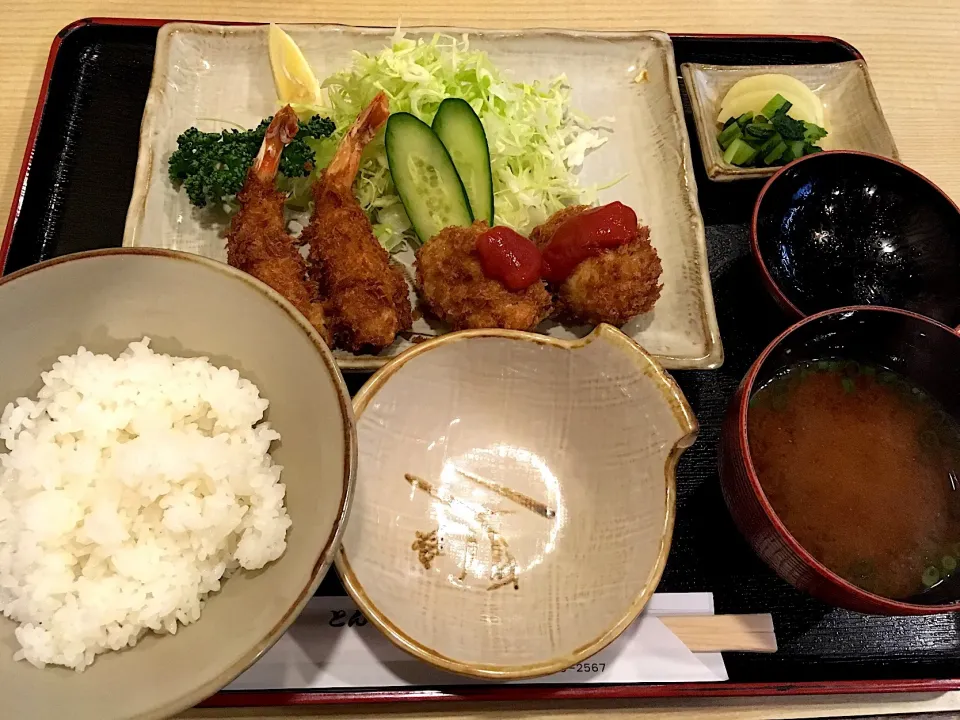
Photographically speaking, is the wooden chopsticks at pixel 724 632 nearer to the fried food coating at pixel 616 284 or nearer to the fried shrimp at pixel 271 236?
the fried food coating at pixel 616 284

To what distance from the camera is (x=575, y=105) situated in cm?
284

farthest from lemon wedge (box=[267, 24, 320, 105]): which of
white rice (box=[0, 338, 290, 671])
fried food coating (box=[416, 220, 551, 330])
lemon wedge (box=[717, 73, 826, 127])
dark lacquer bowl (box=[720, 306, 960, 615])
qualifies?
dark lacquer bowl (box=[720, 306, 960, 615])

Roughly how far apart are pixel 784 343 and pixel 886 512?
514 millimetres

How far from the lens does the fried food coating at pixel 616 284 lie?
7.22 feet

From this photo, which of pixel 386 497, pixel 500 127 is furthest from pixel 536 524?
pixel 500 127

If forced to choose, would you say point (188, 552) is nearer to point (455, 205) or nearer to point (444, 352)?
point (444, 352)

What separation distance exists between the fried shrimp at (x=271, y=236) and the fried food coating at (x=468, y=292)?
1.31ft

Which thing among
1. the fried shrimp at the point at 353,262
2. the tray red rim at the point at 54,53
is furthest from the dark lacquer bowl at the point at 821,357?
the tray red rim at the point at 54,53

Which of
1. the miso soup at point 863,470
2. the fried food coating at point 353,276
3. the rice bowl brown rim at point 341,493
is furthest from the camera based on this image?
the fried food coating at point 353,276

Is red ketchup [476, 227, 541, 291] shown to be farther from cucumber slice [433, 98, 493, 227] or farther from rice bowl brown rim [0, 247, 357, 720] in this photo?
rice bowl brown rim [0, 247, 357, 720]

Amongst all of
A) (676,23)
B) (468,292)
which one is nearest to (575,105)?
(676,23)

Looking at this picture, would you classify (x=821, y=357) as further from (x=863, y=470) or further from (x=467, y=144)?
(x=467, y=144)

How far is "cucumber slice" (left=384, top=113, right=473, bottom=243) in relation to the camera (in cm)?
246

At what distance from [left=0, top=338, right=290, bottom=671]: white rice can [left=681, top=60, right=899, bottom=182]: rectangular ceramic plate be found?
6.69 ft
